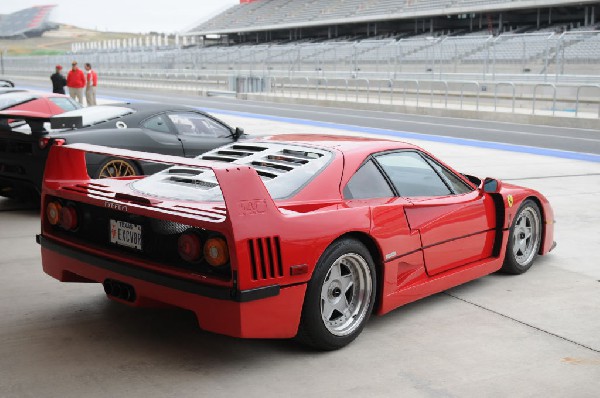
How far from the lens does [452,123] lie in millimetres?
23891

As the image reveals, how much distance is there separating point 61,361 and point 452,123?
2086 centimetres

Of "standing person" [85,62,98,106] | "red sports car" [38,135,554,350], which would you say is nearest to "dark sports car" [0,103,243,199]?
"red sports car" [38,135,554,350]

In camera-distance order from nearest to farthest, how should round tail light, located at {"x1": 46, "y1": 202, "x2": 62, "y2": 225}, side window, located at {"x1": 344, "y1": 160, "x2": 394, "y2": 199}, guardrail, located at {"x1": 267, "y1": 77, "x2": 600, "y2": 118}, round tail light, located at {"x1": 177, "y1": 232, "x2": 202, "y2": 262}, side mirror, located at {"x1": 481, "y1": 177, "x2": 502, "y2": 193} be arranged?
round tail light, located at {"x1": 177, "y1": 232, "x2": 202, "y2": 262}, side window, located at {"x1": 344, "y1": 160, "x2": 394, "y2": 199}, round tail light, located at {"x1": 46, "y1": 202, "x2": 62, "y2": 225}, side mirror, located at {"x1": 481, "y1": 177, "x2": 502, "y2": 193}, guardrail, located at {"x1": 267, "y1": 77, "x2": 600, "y2": 118}

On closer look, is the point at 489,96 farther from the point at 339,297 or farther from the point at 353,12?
the point at 353,12

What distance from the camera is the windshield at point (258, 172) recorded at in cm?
455

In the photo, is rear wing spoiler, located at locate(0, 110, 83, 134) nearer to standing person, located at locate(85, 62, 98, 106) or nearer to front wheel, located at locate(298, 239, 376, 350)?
front wheel, located at locate(298, 239, 376, 350)

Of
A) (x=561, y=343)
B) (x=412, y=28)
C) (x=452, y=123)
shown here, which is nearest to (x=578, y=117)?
(x=452, y=123)

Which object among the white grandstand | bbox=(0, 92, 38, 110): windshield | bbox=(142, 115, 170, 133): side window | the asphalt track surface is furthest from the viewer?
the white grandstand

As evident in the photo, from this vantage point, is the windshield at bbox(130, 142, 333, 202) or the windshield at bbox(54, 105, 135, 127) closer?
the windshield at bbox(130, 142, 333, 202)

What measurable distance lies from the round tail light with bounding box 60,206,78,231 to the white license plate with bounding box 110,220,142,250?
36 cm

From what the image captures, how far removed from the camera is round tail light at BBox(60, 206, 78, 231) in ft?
15.6

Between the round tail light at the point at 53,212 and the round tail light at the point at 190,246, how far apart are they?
1.17m

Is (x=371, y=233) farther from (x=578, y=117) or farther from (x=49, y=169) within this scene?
(x=578, y=117)

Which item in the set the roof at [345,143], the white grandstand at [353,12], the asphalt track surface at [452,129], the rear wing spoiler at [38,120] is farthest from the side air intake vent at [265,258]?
the white grandstand at [353,12]
